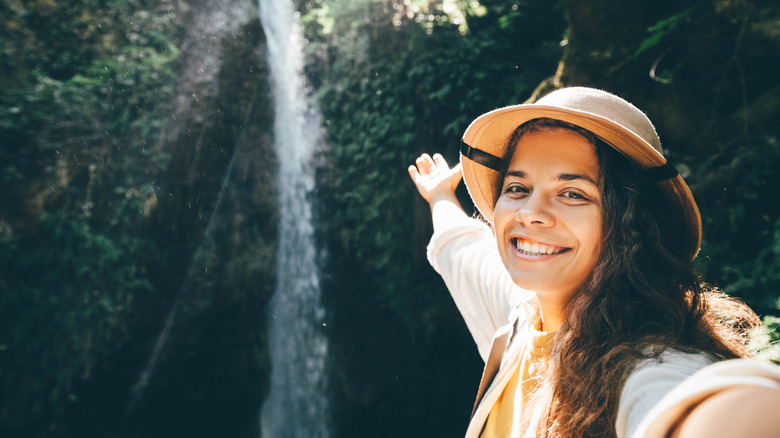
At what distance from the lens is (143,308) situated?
22.2 ft

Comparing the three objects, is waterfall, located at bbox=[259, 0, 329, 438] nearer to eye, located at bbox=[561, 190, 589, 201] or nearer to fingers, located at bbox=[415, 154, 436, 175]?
fingers, located at bbox=[415, 154, 436, 175]

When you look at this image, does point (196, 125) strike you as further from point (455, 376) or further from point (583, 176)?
point (583, 176)

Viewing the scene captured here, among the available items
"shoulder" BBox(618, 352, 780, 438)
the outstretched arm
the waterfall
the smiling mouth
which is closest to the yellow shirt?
the smiling mouth

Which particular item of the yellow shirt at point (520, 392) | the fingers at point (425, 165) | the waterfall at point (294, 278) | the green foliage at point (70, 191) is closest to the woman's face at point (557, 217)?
the yellow shirt at point (520, 392)

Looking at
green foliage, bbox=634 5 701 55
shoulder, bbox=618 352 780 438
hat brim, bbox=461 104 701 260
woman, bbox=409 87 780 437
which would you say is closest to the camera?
shoulder, bbox=618 352 780 438

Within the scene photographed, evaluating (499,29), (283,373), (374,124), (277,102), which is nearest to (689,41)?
(499,29)

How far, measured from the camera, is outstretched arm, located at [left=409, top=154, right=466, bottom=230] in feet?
7.37

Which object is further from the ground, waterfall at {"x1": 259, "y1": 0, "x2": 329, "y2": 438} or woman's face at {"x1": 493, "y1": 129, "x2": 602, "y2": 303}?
woman's face at {"x1": 493, "y1": 129, "x2": 602, "y2": 303}

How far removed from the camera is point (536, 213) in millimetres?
1304

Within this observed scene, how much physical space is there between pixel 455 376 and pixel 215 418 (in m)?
4.08

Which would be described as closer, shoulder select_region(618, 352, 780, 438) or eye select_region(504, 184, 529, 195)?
shoulder select_region(618, 352, 780, 438)

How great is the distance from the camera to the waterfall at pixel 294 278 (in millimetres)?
7270

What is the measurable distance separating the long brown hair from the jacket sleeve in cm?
49

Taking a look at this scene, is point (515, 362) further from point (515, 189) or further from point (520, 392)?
point (515, 189)
